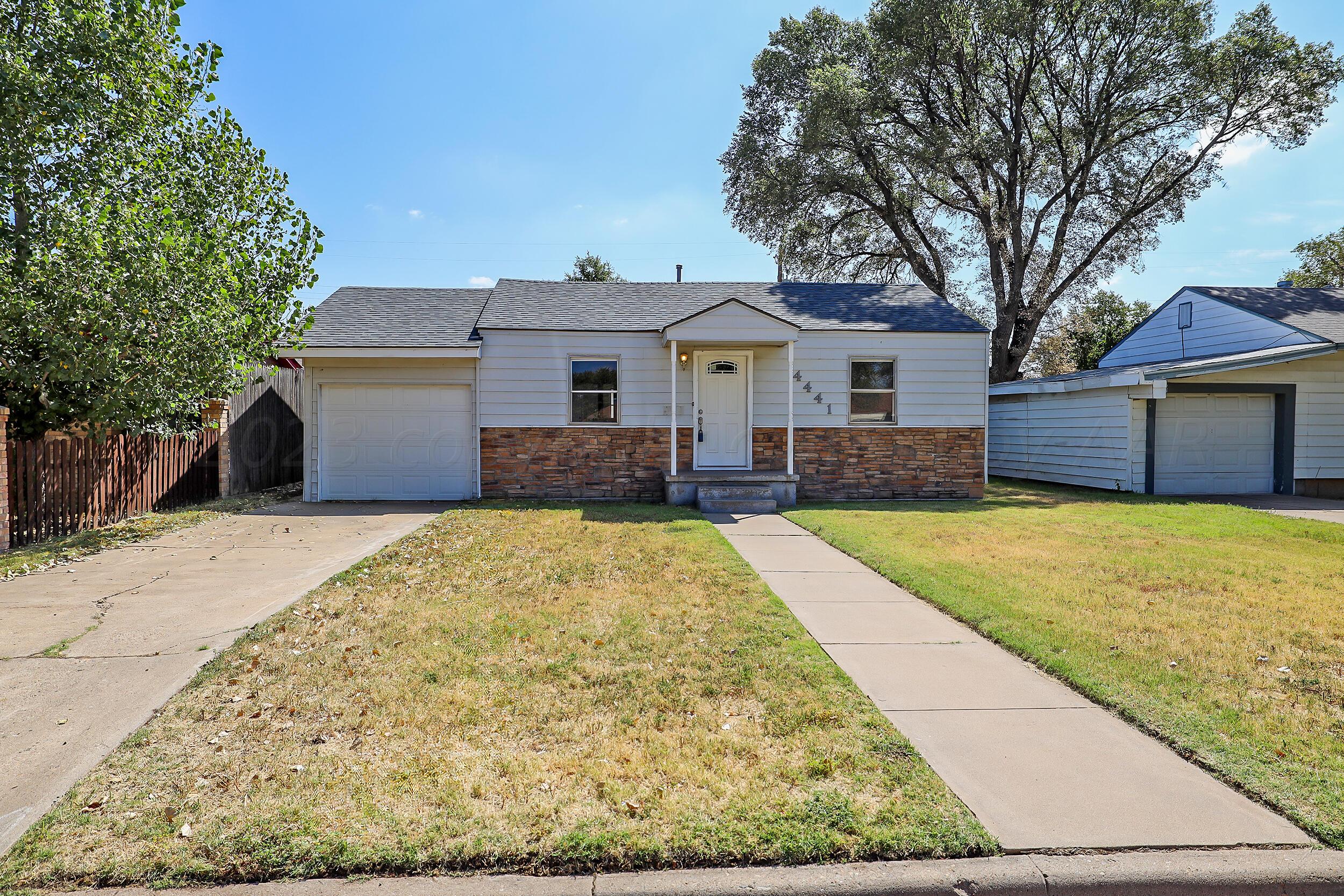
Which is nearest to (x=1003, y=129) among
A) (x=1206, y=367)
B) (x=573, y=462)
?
(x=1206, y=367)

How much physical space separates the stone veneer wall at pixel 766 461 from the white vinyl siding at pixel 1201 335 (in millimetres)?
8183

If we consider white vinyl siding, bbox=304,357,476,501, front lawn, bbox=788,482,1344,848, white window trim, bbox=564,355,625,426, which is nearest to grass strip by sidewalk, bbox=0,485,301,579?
white vinyl siding, bbox=304,357,476,501

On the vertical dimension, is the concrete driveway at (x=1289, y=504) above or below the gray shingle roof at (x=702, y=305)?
below

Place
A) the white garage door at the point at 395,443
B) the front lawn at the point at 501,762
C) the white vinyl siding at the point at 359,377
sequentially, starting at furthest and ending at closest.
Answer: the white garage door at the point at 395,443, the white vinyl siding at the point at 359,377, the front lawn at the point at 501,762

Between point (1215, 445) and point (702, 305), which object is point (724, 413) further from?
point (1215, 445)

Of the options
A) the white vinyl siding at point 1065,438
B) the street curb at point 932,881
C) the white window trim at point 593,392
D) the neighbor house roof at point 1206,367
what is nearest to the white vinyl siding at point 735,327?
the white window trim at point 593,392

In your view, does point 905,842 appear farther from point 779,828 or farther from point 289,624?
point 289,624

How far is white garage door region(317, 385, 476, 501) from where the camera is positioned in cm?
1248

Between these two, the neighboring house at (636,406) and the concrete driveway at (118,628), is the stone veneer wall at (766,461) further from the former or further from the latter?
the concrete driveway at (118,628)

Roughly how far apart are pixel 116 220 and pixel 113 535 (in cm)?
381

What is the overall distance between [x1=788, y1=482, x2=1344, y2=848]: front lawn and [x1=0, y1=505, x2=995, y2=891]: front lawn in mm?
1422

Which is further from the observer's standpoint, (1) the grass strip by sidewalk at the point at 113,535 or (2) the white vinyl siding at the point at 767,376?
(2) the white vinyl siding at the point at 767,376

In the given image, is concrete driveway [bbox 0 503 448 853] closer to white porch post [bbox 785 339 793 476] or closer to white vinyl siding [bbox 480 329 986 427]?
white vinyl siding [bbox 480 329 986 427]

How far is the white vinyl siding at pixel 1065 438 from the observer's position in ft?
46.7
